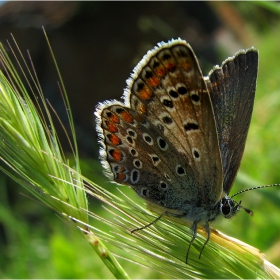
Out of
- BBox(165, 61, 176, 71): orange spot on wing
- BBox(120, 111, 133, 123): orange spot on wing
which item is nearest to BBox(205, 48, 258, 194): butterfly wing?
BBox(165, 61, 176, 71): orange spot on wing

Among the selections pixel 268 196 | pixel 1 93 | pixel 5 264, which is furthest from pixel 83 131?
pixel 1 93

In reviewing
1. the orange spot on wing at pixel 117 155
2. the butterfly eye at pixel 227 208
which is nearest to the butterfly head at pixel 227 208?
the butterfly eye at pixel 227 208

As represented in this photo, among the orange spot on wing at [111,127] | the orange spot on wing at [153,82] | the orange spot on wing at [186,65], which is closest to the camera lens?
the orange spot on wing at [186,65]

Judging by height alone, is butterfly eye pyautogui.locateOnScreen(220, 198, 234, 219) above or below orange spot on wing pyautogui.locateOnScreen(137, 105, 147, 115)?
below

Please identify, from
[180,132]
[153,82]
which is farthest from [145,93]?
[180,132]

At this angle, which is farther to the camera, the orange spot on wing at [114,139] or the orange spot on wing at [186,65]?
the orange spot on wing at [114,139]

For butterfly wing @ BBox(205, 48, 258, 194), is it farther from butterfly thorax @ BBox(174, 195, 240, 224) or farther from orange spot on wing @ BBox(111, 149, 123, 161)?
orange spot on wing @ BBox(111, 149, 123, 161)

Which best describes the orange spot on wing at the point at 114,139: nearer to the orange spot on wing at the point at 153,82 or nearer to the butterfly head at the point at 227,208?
→ the orange spot on wing at the point at 153,82

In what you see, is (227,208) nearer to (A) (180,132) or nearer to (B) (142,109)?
(A) (180,132)
